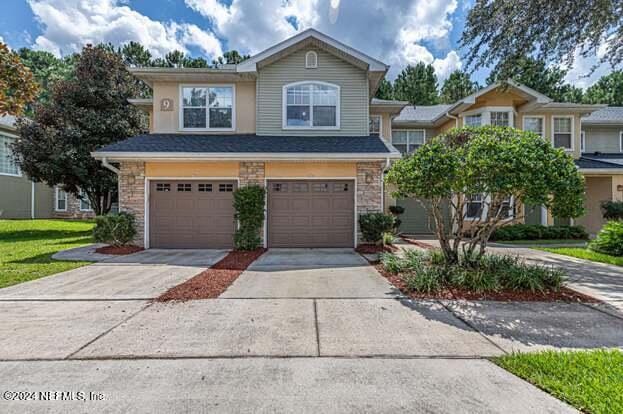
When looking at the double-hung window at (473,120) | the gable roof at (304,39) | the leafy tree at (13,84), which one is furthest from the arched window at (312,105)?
the leafy tree at (13,84)

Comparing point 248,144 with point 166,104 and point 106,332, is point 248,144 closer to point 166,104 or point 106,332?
point 166,104

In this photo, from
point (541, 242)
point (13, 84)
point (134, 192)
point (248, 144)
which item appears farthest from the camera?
point (541, 242)

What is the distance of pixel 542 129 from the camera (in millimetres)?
15914

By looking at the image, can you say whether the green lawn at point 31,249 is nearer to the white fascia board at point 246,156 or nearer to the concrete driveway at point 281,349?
the concrete driveway at point 281,349

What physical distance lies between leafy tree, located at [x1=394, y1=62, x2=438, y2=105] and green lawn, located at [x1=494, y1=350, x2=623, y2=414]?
2983cm

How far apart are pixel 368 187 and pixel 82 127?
12.8 m

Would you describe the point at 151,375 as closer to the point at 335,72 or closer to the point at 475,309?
the point at 475,309

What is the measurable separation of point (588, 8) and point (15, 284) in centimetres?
1556

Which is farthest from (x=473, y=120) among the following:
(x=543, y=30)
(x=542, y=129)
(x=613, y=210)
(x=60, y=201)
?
(x=60, y=201)

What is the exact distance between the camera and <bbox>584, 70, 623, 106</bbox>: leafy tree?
3315cm

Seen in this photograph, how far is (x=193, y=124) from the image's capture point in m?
12.4

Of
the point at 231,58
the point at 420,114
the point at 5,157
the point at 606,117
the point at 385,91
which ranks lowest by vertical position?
the point at 5,157

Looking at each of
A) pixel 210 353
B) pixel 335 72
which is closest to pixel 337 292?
pixel 210 353

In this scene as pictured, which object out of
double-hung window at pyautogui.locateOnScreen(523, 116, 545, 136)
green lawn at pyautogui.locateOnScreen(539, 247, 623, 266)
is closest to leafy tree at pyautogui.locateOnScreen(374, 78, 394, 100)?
double-hung window at pyautogui.locateOnScreen(523, 116, 545, 136)
